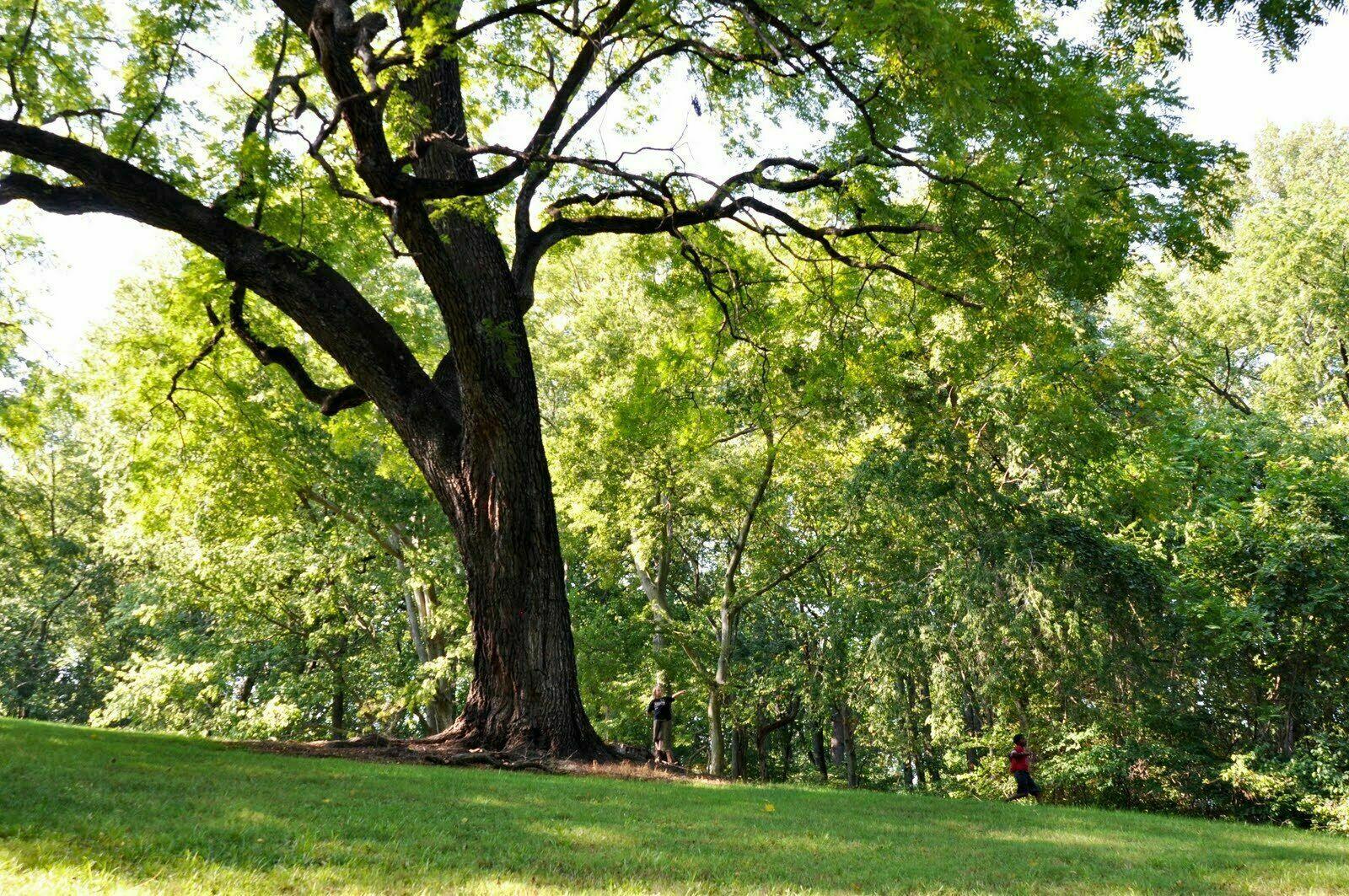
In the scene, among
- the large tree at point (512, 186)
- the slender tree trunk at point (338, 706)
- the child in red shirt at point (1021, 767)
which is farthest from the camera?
the slender tree trunk at point (338, 706)

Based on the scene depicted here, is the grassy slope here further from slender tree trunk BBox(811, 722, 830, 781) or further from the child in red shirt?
slender tree trunk BBox(811, 722, 830, 781)

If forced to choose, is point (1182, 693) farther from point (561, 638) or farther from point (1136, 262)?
point (561, 638)

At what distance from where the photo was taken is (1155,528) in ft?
55.6

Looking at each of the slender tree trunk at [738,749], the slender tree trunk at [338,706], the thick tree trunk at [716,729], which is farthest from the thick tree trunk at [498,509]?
the slender tree trunk at [738,749]

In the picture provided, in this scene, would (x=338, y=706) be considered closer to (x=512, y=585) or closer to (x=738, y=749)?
(x=738, y=749)

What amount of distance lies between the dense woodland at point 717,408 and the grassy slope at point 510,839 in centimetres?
307

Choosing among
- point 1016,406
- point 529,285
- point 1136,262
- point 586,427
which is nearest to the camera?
point 1136,262

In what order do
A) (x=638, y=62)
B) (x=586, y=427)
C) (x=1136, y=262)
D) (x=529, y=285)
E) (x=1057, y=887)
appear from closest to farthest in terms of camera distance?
1. (x=1057, y=887)
2. (x=1136, y=262)
3. (x=638, y=62)
4. (x=529, y=285)
5. (x=586, y=427)

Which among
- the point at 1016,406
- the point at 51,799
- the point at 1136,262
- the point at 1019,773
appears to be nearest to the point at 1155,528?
the point at 1016,406

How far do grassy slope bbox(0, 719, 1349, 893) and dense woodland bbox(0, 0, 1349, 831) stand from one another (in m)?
3.07

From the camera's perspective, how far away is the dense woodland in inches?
304

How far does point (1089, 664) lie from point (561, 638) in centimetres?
1089

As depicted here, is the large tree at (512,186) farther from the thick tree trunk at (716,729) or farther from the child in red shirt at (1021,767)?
the thick tree trunk at (716,729)

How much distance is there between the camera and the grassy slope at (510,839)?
342 cm
